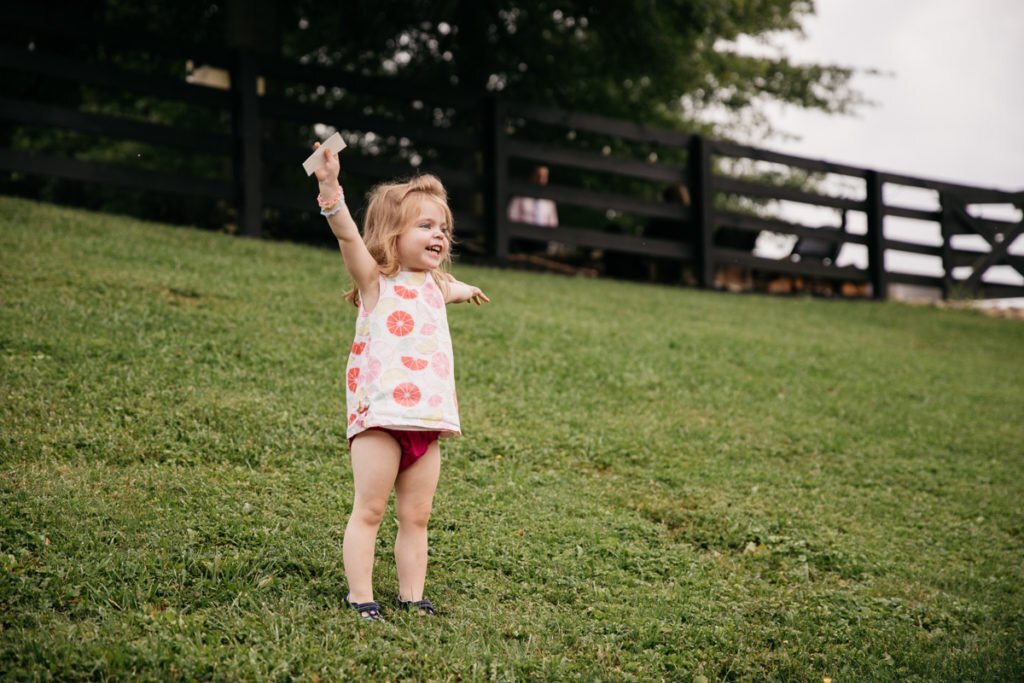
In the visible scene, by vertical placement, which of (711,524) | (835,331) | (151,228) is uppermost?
(151,228)

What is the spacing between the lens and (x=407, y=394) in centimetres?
345

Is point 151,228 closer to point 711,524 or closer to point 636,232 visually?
point 711,524

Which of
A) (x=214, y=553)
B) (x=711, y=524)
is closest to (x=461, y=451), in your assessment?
(x=711, y=524)

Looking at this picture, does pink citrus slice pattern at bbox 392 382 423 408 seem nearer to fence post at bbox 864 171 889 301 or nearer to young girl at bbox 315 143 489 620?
young girl at bbox 315 143 489 620

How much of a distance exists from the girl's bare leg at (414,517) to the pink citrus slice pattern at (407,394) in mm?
249

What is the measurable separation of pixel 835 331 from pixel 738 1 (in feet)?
16.3

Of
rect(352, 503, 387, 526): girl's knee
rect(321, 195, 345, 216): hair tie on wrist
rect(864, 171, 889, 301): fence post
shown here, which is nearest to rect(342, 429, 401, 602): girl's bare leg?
rect(352, 503, 387, 526): girl's knee

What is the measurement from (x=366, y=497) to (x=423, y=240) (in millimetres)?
969

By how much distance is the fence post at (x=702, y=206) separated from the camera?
13.8 metres

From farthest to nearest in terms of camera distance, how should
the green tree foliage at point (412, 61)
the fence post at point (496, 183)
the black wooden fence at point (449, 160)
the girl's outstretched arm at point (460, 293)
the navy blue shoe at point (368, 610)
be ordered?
the green tree foliage at point (412, 61) < the fence post at point (496, 183) < the black wooden fence at point (449, 160) < the girl's outstretched arm at point (460, 293) < the navy blue shoe at point (368, 610)

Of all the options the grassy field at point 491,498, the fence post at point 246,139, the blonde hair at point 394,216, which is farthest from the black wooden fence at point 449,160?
the blonde hair at point 394,216

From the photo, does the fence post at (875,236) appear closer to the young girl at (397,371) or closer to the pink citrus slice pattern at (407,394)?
the young girl at (397,371)

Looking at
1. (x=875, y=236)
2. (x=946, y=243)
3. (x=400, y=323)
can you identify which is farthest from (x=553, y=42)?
(x=400, y=323)

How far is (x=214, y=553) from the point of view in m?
3.87
